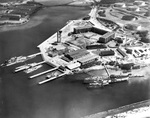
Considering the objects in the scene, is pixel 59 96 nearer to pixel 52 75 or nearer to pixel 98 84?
pixel 52 75

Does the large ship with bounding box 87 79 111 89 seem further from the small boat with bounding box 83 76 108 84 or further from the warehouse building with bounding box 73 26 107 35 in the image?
the warehouse building with bounding box 73 26 107 35

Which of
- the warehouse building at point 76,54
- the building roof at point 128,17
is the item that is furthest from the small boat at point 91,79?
the building roof at point 128,17

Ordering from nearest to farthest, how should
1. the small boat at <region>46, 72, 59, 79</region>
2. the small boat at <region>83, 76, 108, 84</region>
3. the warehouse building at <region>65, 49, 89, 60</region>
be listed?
the small boat at <region>83, 76, 108, 84</region>, the small boat at <region>46, 72, 59, 79</region>, the warehouse building at <region>65, 49, 89, 60</region>

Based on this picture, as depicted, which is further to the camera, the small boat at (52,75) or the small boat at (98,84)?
the small boat at (52,75)

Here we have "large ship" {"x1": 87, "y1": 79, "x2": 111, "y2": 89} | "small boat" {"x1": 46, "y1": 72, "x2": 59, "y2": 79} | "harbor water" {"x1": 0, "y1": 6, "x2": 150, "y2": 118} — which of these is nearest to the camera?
"harbor water" {"x1": 0, "y1": 6, "x2": 150, "y2": 118}

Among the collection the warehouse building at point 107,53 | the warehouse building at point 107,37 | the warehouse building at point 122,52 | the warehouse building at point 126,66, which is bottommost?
the warehouse building at point 126,66

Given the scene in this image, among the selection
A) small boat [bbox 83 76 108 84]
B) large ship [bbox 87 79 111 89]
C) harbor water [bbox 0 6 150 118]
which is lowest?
harbor water [bbox 0 6 150 118]

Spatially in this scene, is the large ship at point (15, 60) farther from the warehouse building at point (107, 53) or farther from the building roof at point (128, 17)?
the building roof at point (128, 17)

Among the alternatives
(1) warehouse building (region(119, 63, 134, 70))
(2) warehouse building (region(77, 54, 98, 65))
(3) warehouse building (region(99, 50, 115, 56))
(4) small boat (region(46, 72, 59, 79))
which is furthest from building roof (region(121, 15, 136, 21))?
(4) small boat (region(46, 72, 59, 79))

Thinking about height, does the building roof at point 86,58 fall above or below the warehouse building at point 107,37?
below

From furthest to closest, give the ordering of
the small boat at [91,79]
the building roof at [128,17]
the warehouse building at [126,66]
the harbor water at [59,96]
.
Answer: the building roof at [128,17] → the warehouse building at [126,66] → the small boat at [91,79] → the harbor water at [59,96]

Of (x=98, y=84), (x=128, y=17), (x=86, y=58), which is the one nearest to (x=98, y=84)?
(x=98, y=84)
